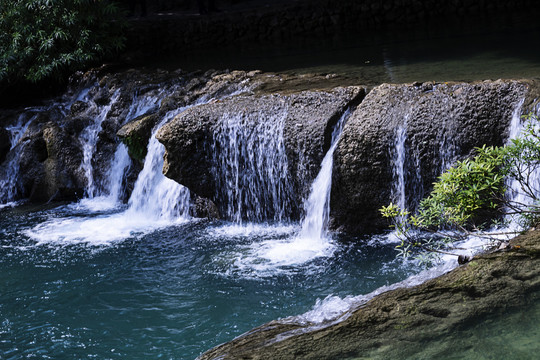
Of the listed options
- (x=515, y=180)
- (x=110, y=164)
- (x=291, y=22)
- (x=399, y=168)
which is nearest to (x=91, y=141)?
(x=110, y=164)

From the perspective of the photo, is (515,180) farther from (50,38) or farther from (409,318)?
(50,38)

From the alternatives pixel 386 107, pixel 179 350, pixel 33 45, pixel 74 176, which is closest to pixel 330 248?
pixel 386 107

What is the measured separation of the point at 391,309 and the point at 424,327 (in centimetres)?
23

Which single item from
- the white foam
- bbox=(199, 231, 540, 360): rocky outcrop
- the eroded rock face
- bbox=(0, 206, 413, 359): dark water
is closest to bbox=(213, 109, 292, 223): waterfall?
the eroded rock face

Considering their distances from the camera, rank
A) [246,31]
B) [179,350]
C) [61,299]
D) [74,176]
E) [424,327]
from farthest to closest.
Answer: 1. [246,31]
2. [74,176]
3. [61,299]
4. [179,350]
5. [424,327]

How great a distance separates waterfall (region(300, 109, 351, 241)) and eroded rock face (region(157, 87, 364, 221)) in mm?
79

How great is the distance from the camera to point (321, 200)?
7.48 metres

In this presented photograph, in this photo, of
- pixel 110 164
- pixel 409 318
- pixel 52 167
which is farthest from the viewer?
pixel 52 167

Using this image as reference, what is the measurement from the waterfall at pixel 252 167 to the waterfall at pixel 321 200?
41 centimetres

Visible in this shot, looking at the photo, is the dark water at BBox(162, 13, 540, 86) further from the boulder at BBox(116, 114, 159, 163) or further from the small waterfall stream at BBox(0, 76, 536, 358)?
the boulder at BBox(116, 114, 159, 163)

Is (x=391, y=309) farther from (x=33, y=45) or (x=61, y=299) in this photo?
(x=33, y=45)

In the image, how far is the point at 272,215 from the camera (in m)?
8.07

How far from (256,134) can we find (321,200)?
1.23 meters

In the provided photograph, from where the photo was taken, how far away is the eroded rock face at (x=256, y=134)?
25.1 ft
